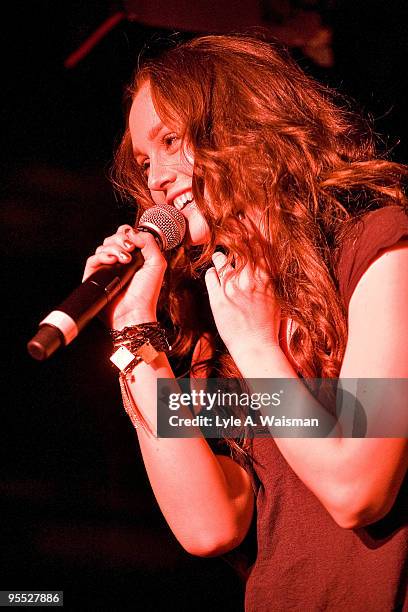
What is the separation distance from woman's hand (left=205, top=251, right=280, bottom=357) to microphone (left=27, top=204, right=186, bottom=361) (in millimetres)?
136

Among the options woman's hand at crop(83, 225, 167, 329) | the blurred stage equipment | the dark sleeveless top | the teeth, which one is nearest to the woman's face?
the teeth

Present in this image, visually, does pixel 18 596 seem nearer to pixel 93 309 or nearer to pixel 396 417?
pixel 93 309

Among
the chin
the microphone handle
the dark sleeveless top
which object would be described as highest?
the chin

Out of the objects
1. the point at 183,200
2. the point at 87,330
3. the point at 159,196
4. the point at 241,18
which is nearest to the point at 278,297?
the point at 183,200

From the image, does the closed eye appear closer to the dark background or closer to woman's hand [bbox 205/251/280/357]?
woman's hand [bbox 205/251/280/357]

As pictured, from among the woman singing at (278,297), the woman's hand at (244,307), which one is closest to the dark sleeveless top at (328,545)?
the woman singing at (278,297)

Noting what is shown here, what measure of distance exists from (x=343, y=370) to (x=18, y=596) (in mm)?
1088

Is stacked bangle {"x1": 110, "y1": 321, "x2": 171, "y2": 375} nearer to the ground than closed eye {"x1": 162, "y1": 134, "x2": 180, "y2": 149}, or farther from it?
nearer to the ground

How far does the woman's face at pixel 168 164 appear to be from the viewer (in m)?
1.23

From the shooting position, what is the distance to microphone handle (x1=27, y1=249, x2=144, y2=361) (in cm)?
80

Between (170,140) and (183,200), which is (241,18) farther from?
(183,200)

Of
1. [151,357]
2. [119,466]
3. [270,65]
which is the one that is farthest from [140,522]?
[270,65]

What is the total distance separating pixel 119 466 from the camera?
5.78ft

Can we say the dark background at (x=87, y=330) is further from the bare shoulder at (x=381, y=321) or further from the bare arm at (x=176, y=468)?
the bare shoulder at (x=381, y=321)
